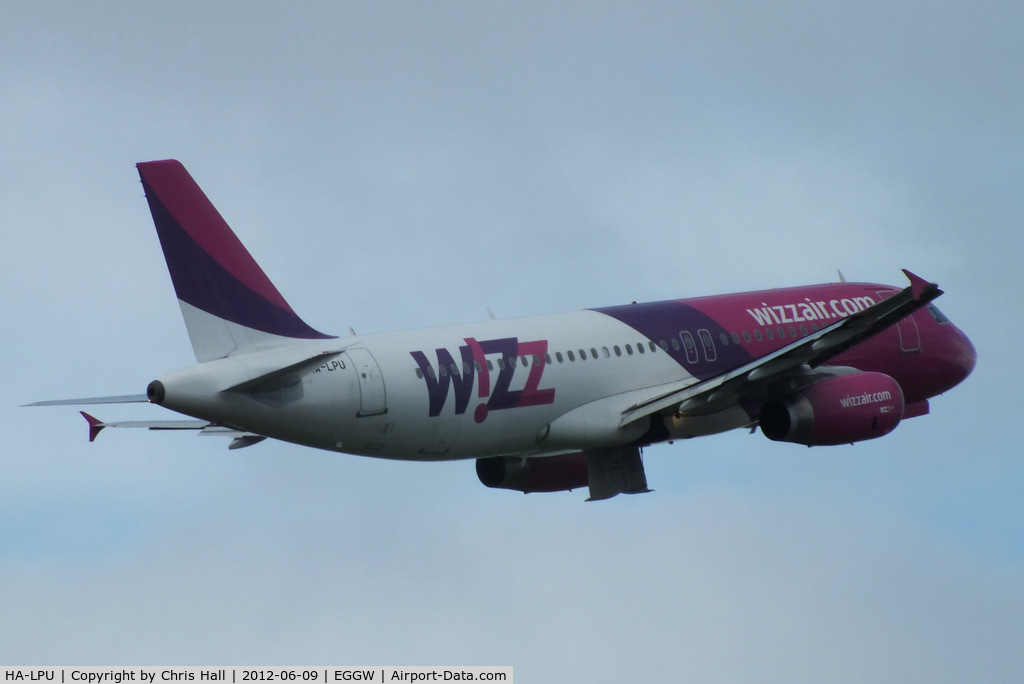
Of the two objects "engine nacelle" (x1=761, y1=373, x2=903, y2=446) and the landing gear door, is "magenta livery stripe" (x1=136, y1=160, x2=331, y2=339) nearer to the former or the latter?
the landing gear door

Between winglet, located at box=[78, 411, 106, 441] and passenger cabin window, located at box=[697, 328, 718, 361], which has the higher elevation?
passenger cabin window, located at box=[697, 328, 718, 361]

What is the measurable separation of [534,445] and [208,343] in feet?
30.1

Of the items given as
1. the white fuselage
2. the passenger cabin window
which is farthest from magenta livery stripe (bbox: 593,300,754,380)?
the white fuselage

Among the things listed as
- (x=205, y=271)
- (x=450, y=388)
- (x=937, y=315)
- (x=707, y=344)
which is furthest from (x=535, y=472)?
(x=937, y=315)

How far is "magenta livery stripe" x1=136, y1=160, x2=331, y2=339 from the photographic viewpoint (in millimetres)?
40969

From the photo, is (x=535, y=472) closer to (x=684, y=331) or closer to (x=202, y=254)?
(x=684, y=331)

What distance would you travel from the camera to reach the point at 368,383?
137 ft

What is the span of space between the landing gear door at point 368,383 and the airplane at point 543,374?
1.7 inches

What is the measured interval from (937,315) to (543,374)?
1461 cm

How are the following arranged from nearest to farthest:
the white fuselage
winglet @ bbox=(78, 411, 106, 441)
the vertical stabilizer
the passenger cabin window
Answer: the white fuselage, the vertical stabilizer, winglet @ bbox=(78, 411, 106, 441), the passenger cabin window

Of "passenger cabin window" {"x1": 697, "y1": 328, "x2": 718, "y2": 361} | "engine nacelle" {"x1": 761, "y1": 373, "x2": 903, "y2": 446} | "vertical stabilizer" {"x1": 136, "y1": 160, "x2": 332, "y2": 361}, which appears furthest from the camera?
"passenger cabin window" {"x1": 697, "y1": 328, "x2": 718, "y2": 361}

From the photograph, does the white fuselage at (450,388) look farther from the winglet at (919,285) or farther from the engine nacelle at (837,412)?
the winglet at (919,285)

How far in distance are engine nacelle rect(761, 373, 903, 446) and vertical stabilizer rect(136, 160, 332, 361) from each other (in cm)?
1315

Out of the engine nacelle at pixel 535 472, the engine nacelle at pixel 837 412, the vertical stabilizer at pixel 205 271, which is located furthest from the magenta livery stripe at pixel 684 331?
the vertical stabilizer at pixel 205 271
